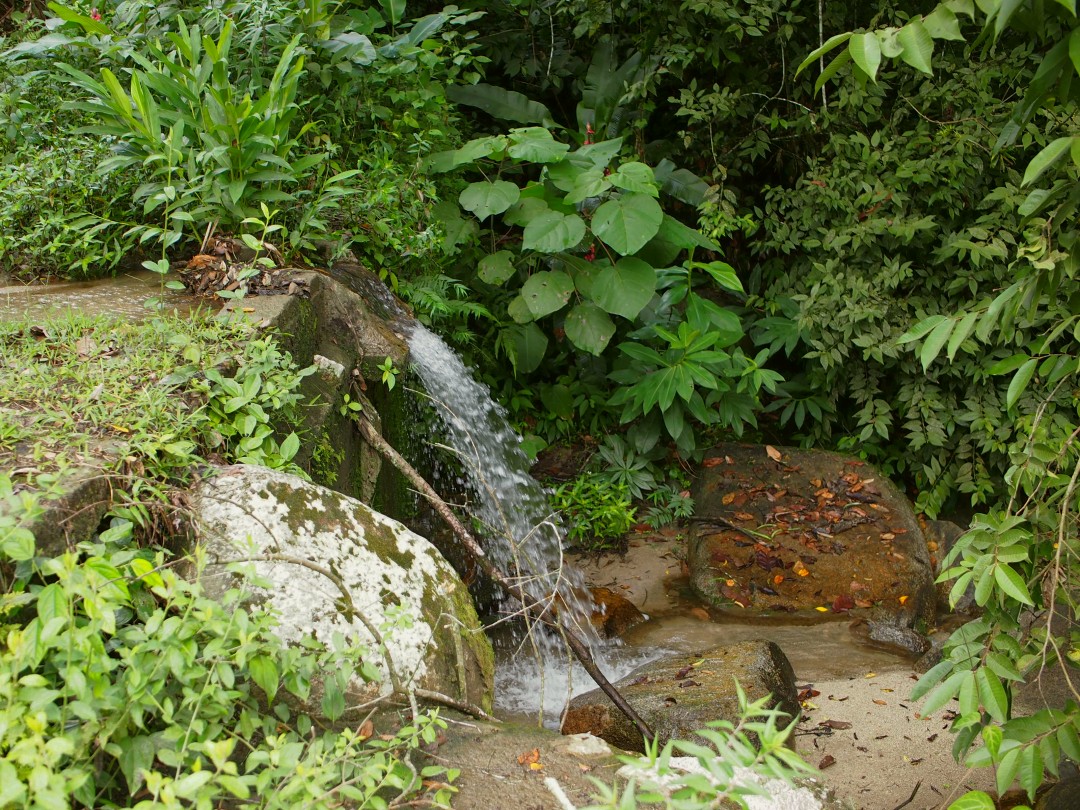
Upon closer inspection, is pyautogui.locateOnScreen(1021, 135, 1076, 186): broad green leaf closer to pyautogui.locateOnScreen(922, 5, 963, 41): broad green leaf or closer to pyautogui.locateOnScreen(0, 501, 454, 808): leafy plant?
pyautogui.locateOnScreen(922, 5, 963, 41): broad green leaf

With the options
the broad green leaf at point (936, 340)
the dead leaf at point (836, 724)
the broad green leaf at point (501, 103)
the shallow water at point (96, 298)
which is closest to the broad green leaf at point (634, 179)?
the broad green leaf at point (501, 103)

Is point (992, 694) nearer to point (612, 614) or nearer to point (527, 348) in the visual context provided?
point (612, 614)

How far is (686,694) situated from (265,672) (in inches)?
84.3

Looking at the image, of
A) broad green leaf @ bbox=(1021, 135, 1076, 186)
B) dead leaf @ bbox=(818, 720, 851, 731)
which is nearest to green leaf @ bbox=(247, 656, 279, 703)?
broad green leaf @ bbox=(1021, 135, 1076, 186)

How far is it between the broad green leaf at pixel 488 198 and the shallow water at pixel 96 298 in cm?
188

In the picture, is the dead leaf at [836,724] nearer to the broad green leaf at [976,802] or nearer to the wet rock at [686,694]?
the wet rock at [686,694]

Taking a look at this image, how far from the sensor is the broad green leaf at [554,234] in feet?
17.2

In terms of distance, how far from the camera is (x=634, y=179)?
17.1 ft

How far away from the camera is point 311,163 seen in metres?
4.10

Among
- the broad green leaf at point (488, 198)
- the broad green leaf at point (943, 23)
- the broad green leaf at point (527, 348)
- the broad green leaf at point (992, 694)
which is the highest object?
the broad green leaf at point (943, 23)

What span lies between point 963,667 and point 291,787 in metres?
1.44

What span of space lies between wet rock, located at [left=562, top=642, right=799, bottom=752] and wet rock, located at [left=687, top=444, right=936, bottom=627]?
1260mm

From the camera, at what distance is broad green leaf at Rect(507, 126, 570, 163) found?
5.31 metres

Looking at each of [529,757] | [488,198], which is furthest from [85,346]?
[488,198]
